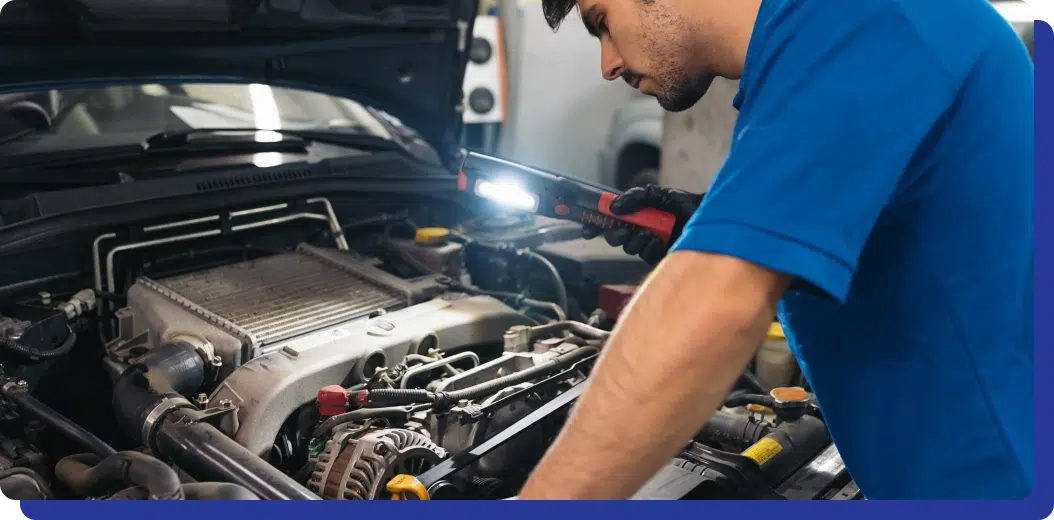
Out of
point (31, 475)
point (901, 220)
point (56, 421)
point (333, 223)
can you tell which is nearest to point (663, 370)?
point (901, 220)

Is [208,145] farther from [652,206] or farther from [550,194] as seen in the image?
[652,206]

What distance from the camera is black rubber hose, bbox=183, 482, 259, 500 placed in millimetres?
1115

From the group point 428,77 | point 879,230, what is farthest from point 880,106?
point 428,77

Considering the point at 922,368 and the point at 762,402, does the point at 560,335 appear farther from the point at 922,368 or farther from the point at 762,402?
the point at 922,368

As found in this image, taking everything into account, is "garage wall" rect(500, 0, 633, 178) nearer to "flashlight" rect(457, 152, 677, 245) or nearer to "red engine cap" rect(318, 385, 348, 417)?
"flashlight" rect(457, 152, 677, 245)

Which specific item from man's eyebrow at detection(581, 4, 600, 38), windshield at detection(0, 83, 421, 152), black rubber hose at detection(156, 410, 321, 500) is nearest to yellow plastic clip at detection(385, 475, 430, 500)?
black rubber hose at detection(156, 410, 321, 500)

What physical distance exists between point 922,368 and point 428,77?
1.88m

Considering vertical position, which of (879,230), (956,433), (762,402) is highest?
(879,230)

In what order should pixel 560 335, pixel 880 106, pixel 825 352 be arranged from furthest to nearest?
pixel 560 335 < pixel 825 352 < pixel 880 106

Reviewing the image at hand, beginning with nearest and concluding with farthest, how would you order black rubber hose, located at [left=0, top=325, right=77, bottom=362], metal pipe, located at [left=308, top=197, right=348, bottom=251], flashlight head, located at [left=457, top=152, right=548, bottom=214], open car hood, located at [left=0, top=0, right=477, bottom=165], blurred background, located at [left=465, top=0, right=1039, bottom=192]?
black rubber hose, located at [left=0, top=325, right=77, bottom=362], open car hood, located at [left=0, top=0, right=477, bottom=165], flashlight head, located at [left=457, top=152, right=548, bottom=214], metal pipe, located at [left=308, top=197, right=348, bottom=251], blurred background, located at [left=465, top=0, right=1039, bottom=192]

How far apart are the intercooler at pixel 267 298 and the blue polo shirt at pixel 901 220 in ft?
3.47

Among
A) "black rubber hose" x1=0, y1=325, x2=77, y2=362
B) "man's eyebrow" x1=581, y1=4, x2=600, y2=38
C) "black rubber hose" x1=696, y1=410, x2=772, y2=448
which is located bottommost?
"black rubber hose" x1=696, y1=410, x2=772, y2=448

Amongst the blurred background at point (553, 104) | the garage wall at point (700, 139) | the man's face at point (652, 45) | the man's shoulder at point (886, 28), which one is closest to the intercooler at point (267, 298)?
the man's face at point (652, 45)

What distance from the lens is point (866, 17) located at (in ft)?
2.64
